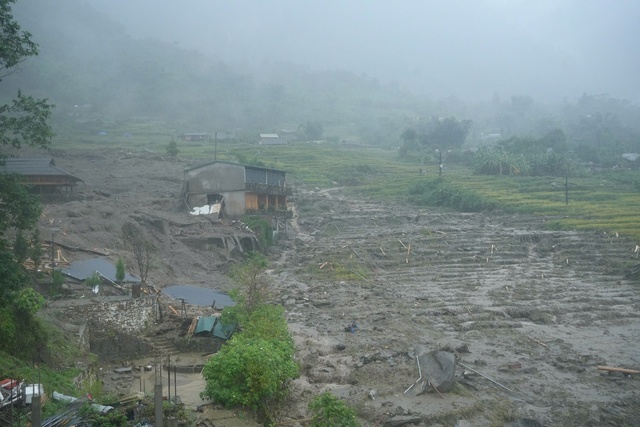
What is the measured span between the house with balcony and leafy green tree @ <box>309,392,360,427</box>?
76.9ft

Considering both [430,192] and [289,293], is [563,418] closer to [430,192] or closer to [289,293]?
[289,293]

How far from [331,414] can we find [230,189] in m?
24.7

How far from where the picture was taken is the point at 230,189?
1352 inches

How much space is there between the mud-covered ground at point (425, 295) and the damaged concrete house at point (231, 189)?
1.52 meters

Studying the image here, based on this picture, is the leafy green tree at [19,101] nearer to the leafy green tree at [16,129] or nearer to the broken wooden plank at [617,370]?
the leafy green tree at [16,129]

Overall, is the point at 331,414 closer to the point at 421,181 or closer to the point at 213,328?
the point at 213,328

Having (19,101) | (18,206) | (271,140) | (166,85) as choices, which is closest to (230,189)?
(19,101)

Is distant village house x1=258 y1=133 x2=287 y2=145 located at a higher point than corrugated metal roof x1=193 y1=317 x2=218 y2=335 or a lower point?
higher

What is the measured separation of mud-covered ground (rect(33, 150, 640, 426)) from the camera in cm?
1387

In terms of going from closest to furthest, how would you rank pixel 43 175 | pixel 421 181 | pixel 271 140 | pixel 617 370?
pixel 617 370
pixel 43 175
pixel 421 181
pixel 271 140

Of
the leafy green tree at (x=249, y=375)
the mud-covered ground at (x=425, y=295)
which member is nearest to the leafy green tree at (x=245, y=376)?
the leafy green tree at (x=249, y=375)

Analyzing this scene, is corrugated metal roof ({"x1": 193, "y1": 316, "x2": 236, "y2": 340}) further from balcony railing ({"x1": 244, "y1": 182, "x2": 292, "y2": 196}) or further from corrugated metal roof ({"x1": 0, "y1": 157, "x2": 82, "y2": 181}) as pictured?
corrugated metal roof ({"x1": 0, "y1": 157, "x2": 82, "y2": 181})

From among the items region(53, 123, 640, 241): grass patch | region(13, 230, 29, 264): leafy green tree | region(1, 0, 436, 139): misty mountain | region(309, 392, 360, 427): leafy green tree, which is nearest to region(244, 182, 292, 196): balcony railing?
region(53, 123, 640, 241): grass patch

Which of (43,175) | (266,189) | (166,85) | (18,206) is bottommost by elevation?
(266,189)
